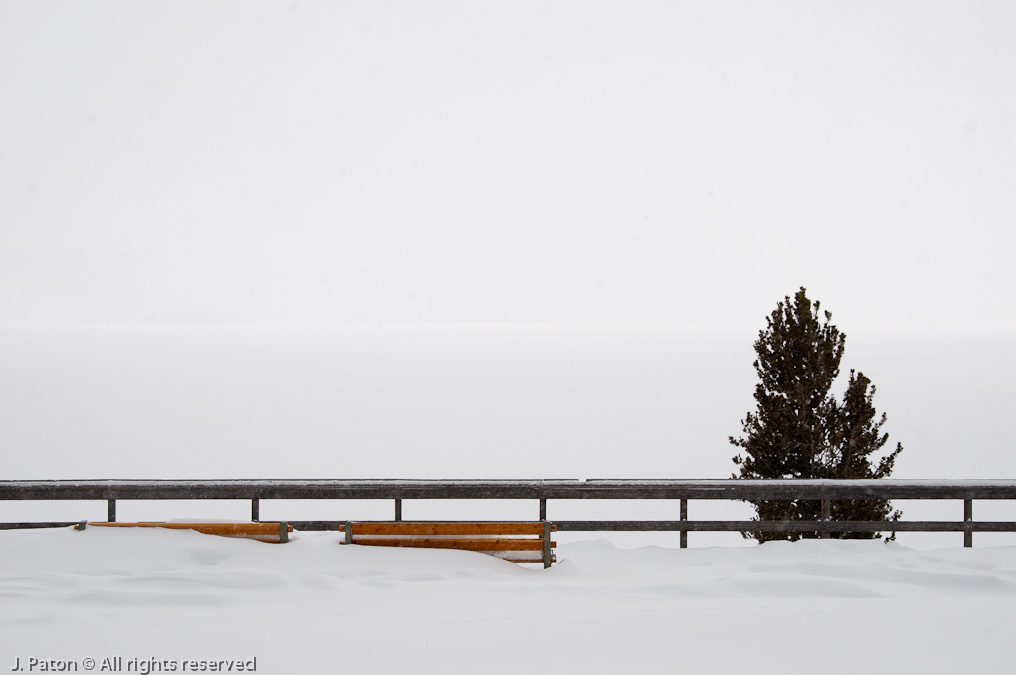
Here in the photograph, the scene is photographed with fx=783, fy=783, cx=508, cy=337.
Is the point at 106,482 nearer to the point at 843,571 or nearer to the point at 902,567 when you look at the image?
the point at 843,571

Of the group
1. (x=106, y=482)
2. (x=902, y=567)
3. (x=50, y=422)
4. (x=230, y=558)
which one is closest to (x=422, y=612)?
(x=230, y=558)

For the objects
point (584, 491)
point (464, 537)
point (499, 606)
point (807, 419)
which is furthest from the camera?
point (807, 419)

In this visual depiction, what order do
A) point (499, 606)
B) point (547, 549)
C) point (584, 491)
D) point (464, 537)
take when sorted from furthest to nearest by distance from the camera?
point (584, 491)
point (464, 537)
point (547, 549)
point (499, 606)

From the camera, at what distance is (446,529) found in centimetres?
761

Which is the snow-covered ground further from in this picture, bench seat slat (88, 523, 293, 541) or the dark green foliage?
the dark green foliage

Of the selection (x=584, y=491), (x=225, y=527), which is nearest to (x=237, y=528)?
(x=225, y=527)

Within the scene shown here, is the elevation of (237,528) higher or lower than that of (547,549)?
higher

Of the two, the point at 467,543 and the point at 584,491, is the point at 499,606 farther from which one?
the point at 584,491

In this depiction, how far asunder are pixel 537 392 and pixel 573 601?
97.0 meters

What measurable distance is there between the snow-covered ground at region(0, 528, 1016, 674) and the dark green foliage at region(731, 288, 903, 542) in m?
6.05

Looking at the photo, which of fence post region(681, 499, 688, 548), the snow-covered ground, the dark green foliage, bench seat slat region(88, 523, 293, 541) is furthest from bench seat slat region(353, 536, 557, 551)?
the dark green foliage

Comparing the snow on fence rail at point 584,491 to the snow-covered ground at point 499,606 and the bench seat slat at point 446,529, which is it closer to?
the bench seat slat at point 446,529

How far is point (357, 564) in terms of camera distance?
727 cm

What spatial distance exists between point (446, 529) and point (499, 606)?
61.6 inches
